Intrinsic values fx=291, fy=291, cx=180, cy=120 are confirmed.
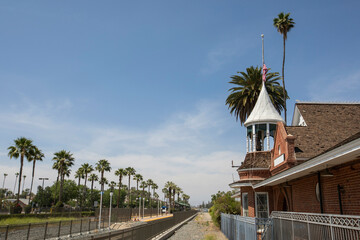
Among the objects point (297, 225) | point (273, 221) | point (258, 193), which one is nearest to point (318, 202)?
point (273, 221)

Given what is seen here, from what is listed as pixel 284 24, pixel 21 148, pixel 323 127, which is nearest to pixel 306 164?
pixel 323 127

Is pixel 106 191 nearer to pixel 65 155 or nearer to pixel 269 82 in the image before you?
pixel 65 155

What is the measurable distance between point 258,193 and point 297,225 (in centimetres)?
1366

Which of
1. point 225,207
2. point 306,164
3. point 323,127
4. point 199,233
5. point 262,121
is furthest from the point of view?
point 225,207

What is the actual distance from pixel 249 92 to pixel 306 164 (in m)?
29.9

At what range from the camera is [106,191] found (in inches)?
5659

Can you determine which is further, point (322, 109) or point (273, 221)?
point (322, 109)

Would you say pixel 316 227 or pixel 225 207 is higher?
pixel 316 227

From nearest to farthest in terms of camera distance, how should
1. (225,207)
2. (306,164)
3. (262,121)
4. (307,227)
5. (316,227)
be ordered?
1. (316,227)
2. (307,227)
3. (306,164)
4. (262,121)
5. (225,207)

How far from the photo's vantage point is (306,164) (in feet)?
30.9

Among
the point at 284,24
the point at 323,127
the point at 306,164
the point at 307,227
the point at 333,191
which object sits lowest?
the point at 307,227

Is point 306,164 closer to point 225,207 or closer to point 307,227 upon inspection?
point 307,227

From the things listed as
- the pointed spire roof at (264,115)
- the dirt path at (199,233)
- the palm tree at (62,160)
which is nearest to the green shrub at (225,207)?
the dirt path at (199,233)

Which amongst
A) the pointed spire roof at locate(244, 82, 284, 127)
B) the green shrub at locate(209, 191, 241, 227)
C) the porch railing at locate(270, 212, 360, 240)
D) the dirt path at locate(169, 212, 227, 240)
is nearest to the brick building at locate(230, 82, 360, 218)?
the pointed spire roof at locate(244, 82, 284, 127)
